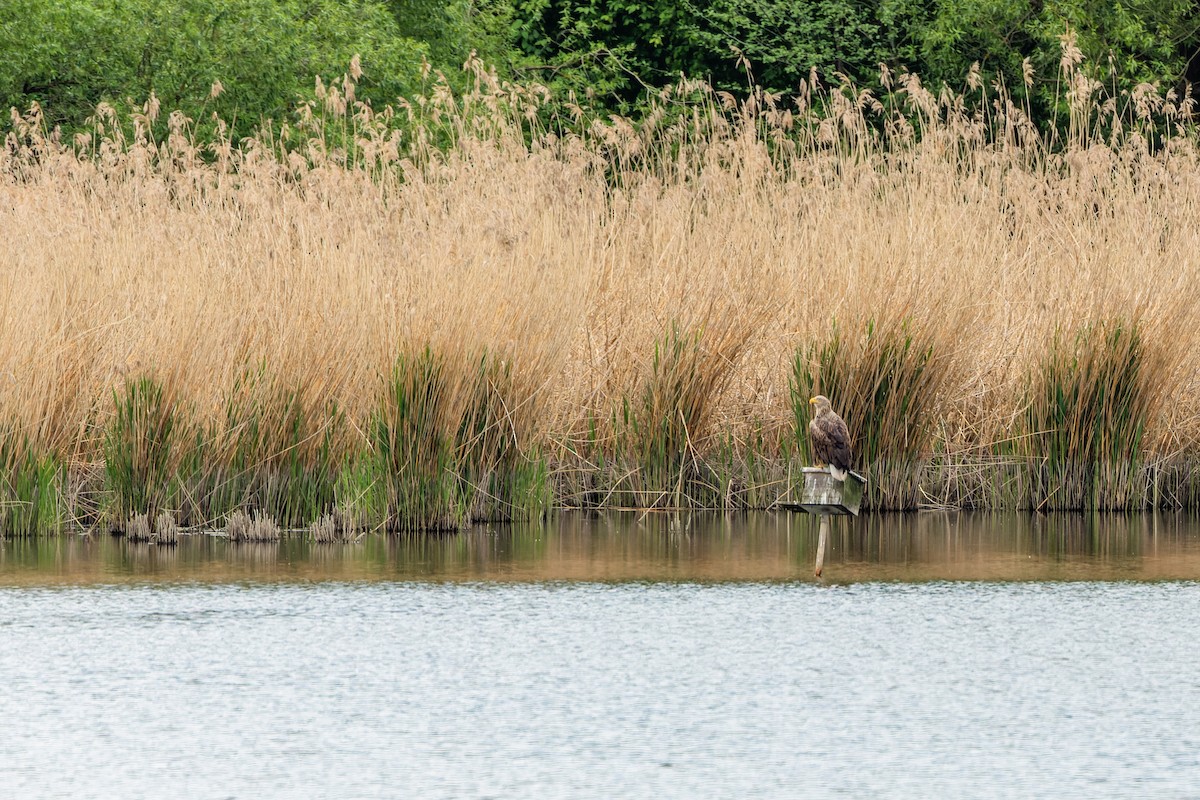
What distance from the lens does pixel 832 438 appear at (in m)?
7.52

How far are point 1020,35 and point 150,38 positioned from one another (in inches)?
425

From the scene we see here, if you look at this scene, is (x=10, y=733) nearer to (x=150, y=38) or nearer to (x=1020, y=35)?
(x=150, y=38)

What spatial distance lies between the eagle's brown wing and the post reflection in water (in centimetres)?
41

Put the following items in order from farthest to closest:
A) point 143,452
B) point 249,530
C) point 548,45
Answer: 1. point 548,45
2. point 143,452
3. point 249,530

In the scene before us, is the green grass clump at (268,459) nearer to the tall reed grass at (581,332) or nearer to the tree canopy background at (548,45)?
the tall reed grass at (581,332)

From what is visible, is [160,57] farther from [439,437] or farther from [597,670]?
[597,670]

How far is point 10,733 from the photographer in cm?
452

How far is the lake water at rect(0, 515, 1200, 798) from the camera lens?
4176 millimetres

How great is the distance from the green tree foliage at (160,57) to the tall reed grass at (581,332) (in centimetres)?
609

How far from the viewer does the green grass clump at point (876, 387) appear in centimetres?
946

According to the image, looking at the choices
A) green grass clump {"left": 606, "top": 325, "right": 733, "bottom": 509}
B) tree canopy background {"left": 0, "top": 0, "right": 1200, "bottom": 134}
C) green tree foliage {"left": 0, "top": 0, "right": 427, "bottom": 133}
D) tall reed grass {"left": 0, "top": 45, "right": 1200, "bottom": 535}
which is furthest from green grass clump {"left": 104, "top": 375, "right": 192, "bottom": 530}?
green tree foliage {"left": 0, "top": 0, "right": 427, "bottom": 133}

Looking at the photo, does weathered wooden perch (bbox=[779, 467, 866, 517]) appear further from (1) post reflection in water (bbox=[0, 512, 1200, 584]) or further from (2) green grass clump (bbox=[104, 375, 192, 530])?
(2) green grass clump (bbox=[104, 375, 192, 530])

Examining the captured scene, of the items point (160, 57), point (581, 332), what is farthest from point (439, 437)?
point (160, 57)

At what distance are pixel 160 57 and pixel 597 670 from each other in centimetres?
1350
